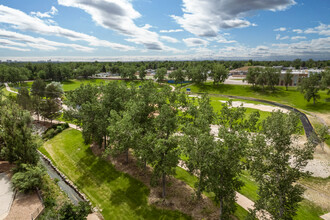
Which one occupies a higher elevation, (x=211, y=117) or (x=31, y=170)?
(x=211, y=117)

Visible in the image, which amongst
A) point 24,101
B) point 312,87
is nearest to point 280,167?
point 24,101

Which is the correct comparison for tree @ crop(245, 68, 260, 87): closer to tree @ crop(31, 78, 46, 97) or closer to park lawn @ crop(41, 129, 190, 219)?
park lawn @ crop(41, 129, 190, 219)

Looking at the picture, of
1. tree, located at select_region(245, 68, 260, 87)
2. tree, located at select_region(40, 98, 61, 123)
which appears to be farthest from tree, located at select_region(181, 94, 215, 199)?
tree, located at select_region(245, 68, 260, 87)

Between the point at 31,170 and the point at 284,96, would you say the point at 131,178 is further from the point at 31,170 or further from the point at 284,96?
the point at 284,96

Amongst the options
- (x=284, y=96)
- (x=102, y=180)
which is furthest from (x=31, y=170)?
(x=284, y=96)

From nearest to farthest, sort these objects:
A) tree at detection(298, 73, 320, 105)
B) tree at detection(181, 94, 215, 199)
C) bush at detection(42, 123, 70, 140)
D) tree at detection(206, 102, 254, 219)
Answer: tree at detection(206, 102, 254, 219)
tree at detection(181, 94, 215, 199)
bush at detection(42, 123, 70, 140)
tree at detection(298, 73, 320, 105)

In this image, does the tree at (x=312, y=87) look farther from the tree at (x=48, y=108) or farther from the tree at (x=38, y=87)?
the tree at (x=38, y=87)

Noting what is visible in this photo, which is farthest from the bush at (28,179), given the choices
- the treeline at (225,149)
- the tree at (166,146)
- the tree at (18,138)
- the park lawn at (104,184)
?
the tree at (166,146)
